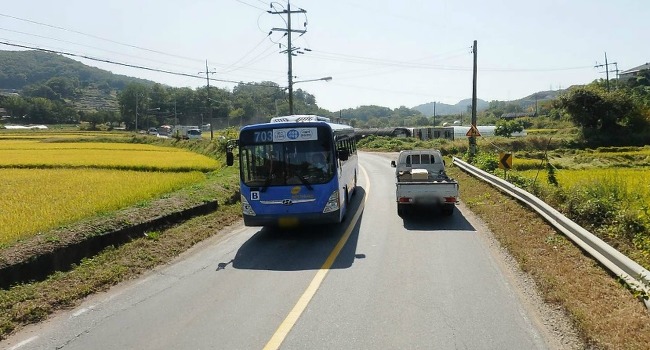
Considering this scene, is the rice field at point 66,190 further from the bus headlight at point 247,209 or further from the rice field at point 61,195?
the bus headlight at point 247,209

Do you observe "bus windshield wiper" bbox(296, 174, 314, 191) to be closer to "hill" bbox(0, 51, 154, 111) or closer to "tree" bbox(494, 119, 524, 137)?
"tree" bbox(494, 119, 524, 137)

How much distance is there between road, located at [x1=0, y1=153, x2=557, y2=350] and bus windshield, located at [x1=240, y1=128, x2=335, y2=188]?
1.47m

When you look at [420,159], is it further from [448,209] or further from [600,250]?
[600,250]

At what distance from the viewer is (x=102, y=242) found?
972cm

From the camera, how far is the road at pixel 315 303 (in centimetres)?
542

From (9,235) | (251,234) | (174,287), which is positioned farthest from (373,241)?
(9,235)

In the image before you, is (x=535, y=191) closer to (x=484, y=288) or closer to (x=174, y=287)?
(x=484, y=288)

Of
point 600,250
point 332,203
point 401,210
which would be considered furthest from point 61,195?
point 600,250

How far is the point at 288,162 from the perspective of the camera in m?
10.9

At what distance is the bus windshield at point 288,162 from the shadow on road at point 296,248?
1347 millimetres

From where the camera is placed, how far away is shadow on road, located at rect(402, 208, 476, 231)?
12.0m

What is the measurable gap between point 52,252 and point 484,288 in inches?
283

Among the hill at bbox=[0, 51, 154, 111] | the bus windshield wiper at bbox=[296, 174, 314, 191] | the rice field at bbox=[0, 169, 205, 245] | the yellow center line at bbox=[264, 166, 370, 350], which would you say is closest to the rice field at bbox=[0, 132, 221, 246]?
the rice field at bbox=[0, 169, 205, 245]

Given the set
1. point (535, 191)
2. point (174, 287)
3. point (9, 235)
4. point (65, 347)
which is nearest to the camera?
point (65, 347)
